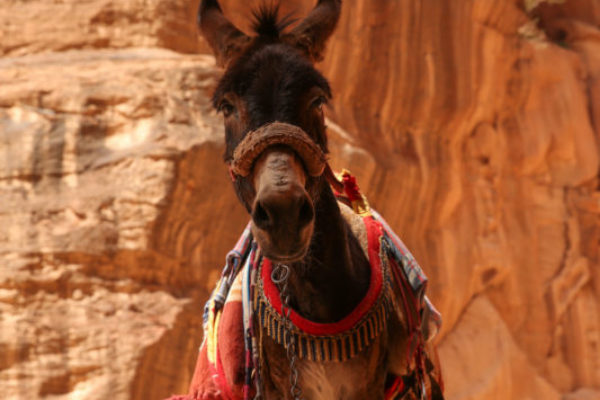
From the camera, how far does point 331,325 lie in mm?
1991

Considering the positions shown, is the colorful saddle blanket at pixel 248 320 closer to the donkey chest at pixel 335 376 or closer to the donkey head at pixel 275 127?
the donkey chest at pixel 335 376

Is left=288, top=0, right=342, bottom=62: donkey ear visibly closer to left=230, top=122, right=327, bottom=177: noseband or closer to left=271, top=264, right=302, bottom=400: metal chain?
left=230, top=122, right=327, bottom=177: noseband

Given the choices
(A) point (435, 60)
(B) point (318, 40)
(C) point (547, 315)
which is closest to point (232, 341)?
(B) point (318, 40)

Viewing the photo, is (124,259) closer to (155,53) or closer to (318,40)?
(155,53)

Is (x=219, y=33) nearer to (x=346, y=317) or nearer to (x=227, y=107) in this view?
(x=227, y=107)

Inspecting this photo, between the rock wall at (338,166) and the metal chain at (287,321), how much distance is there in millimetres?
2450

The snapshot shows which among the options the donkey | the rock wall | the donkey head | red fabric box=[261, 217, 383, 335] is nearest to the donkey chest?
the donkey

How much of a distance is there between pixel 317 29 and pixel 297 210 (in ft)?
2.71

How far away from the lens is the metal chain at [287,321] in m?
2.01

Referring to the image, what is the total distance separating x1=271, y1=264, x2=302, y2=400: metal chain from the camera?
2.01m

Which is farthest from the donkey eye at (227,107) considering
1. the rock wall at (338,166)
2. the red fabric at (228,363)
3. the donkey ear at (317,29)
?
the rock wall at (338,166)

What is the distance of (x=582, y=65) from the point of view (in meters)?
7.68

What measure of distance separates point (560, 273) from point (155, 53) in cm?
459

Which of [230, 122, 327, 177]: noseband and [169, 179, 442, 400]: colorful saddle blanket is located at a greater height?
[230, 122, 327, 177]: noseband
